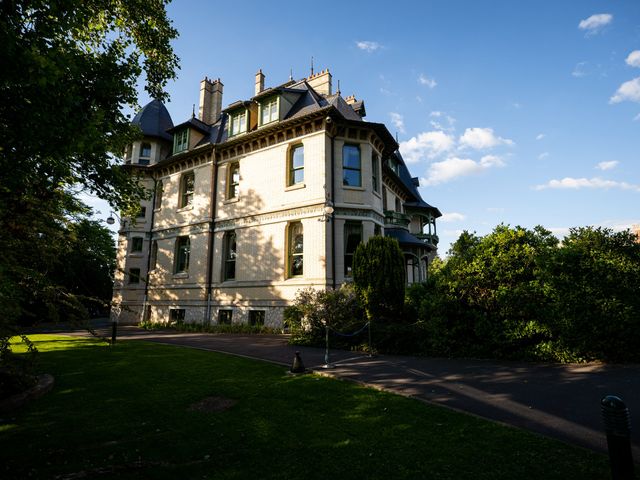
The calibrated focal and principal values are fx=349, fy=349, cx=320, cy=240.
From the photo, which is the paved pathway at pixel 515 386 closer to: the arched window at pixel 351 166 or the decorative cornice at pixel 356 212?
the decorative cornice at pixel 356 212

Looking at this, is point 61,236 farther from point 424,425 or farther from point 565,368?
point 565,368

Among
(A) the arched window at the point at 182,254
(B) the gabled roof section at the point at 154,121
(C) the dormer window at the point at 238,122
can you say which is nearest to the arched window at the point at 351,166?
(C) the dormer window at the point at 238,122

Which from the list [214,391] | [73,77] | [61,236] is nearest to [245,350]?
[214,391]

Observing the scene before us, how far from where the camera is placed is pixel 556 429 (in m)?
4.66

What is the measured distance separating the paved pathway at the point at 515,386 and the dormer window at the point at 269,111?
14358 mm

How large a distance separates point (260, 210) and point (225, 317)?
21.2 ft

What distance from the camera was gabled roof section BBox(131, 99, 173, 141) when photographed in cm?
2653

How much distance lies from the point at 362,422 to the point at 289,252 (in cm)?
1381

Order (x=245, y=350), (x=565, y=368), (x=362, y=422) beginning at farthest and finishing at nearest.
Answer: (x=245, y=350) < (x=565, y=368) < (x=362, y=422)

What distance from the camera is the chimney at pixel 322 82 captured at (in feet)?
74.9

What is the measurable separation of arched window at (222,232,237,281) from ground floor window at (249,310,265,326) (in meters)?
2.71

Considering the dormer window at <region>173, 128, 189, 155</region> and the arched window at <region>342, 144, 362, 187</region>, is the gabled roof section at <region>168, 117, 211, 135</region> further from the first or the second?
the arched window at <region>342, 144, 362, 187</region>

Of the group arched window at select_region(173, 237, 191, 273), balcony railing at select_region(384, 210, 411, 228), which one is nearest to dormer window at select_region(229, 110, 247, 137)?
arched window at select_region(173, 237, 191, 273)

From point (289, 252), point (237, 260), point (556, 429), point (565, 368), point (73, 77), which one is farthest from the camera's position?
point (237, 260)
